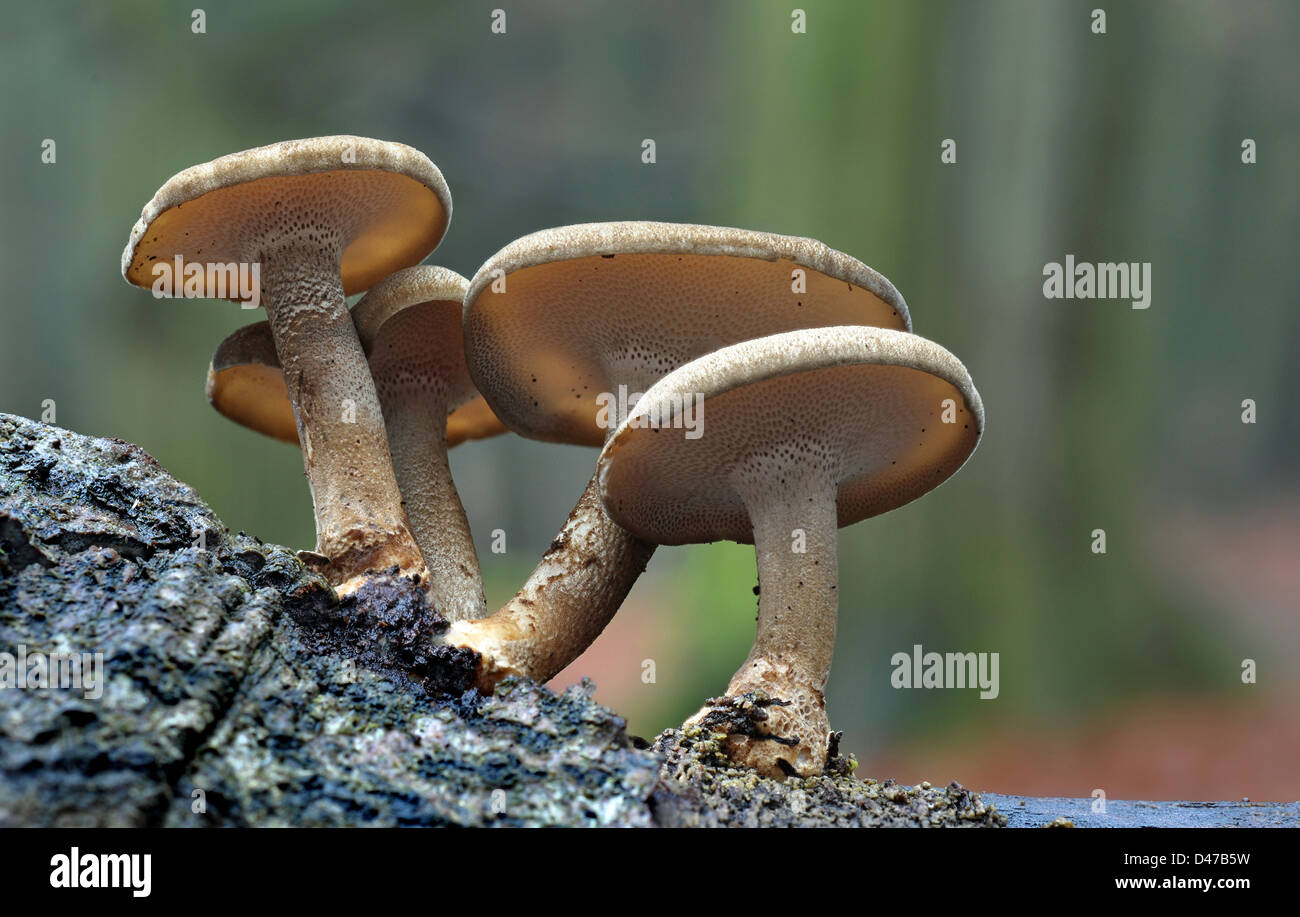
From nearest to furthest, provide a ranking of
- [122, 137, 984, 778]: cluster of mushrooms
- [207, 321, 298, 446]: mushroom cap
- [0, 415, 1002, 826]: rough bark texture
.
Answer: [0, 415, 1002, 826]: rough bark texture, [122, 137, 984, 778]: cluster of mushrooms, [207, 321, 298, 446]: mushroom cap

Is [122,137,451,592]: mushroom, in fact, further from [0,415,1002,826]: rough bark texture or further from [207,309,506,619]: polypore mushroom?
[0,415,1002,826]: rough bark texture

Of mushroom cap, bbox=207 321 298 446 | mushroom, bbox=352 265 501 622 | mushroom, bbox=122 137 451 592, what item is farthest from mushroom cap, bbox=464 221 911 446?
mushroom cap, bbox=207 321 298 446

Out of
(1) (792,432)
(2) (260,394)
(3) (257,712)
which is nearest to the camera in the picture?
(3) (257,712)

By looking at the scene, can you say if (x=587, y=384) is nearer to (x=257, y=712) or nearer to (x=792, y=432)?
(x=792, y=432)

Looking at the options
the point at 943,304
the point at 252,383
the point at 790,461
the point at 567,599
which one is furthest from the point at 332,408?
the point at 943,304

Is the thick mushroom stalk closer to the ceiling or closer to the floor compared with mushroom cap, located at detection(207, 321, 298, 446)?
closer to the floor

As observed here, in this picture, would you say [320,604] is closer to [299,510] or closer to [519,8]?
[299,510]
